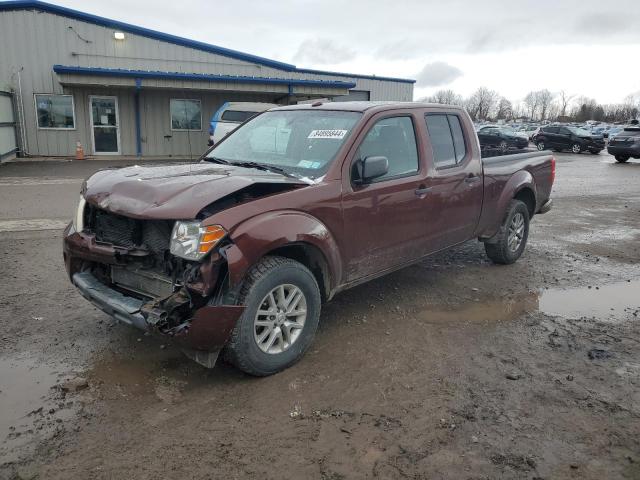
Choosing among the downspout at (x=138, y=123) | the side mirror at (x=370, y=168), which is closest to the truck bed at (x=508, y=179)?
the side mirror at (x=370, y=168)

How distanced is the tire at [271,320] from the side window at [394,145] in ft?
3.94

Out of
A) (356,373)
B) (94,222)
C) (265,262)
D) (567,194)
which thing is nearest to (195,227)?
(265,262)

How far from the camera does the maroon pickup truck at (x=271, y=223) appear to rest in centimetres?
331

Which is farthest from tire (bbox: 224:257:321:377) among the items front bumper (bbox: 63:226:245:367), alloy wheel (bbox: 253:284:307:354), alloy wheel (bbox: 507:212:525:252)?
alloy wheel (bbox: 507:212:525:252)

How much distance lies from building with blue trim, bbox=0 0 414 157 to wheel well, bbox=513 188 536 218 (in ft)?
50.5

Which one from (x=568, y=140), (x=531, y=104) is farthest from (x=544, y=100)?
(x=568, y=140)

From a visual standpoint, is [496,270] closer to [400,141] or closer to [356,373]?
[400,141]

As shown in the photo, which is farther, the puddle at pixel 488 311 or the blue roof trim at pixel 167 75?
the blue roof trim at pixel 167 75

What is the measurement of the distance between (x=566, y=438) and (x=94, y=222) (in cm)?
353

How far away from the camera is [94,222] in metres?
4.02

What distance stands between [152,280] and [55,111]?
20.0 meters

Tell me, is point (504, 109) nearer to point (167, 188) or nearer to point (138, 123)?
point (138, 123)

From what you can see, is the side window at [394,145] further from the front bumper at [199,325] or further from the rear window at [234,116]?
the rear window at [234,116]

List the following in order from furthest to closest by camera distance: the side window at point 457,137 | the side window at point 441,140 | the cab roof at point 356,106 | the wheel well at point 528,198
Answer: the wheel well at point 528,198, the side window at point 457,137, the side window at point 441,140, the cab roof at point 356,106
